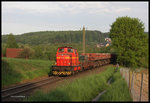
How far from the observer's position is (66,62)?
19.7 m

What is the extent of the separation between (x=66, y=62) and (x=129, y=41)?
54.3 ft

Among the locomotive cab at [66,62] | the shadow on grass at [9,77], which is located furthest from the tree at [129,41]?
the shadow on grass at [9,77]

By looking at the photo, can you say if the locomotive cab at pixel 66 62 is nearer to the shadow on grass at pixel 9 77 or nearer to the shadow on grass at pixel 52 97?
the shadow on grass at pixel 9 77

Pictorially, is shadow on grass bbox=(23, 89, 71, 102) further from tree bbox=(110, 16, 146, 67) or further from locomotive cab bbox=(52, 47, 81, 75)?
tree bbox=(110, 16, 146, 67)

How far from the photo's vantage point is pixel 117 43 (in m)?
34.1

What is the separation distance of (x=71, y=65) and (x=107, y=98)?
11110 mm

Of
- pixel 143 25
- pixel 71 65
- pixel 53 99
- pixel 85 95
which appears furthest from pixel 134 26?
pixel 53 99

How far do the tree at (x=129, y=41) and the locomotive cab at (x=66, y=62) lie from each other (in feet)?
48.9

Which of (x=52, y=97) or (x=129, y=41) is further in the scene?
(x=129, y=41)

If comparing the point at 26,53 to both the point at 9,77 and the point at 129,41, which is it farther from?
Answer: the point at 9,77

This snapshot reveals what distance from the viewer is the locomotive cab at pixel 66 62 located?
18781 mm

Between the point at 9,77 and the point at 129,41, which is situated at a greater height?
the point at 129,41

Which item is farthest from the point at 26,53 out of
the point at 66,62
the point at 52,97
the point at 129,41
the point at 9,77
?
the point at 52,97

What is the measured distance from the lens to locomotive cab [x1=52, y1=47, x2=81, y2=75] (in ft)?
61.6
